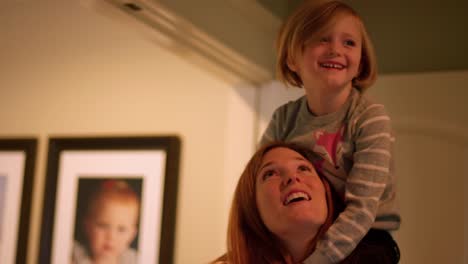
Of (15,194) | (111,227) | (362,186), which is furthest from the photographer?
(15,194)

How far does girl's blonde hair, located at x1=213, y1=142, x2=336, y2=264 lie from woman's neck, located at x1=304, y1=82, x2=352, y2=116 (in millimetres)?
89

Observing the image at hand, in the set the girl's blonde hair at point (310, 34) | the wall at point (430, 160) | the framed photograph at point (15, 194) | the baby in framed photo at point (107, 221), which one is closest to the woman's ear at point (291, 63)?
the girl's blonde hair at point (310, 34)

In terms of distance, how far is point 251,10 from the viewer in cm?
191

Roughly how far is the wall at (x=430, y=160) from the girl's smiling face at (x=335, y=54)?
669 millimetres

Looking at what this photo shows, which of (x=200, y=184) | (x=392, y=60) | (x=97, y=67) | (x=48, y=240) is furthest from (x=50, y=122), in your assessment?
(x=392, y=60)

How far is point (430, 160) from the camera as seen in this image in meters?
1.84

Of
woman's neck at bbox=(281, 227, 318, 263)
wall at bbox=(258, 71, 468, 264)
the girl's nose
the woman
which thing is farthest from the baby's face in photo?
the girl's nose

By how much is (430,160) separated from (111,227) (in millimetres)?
1171

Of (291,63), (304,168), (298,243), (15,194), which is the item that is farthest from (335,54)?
(15,194)

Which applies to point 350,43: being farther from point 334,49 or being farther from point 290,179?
point 290,179

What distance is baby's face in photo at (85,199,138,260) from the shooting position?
2.35 meters

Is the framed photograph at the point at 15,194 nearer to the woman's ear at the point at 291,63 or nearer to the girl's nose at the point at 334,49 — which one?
the woman's ear at the point at 291,63

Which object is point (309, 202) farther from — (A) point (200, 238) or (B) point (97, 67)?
(B) point (97, 67)

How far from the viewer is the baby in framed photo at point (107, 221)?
235 centimetres
